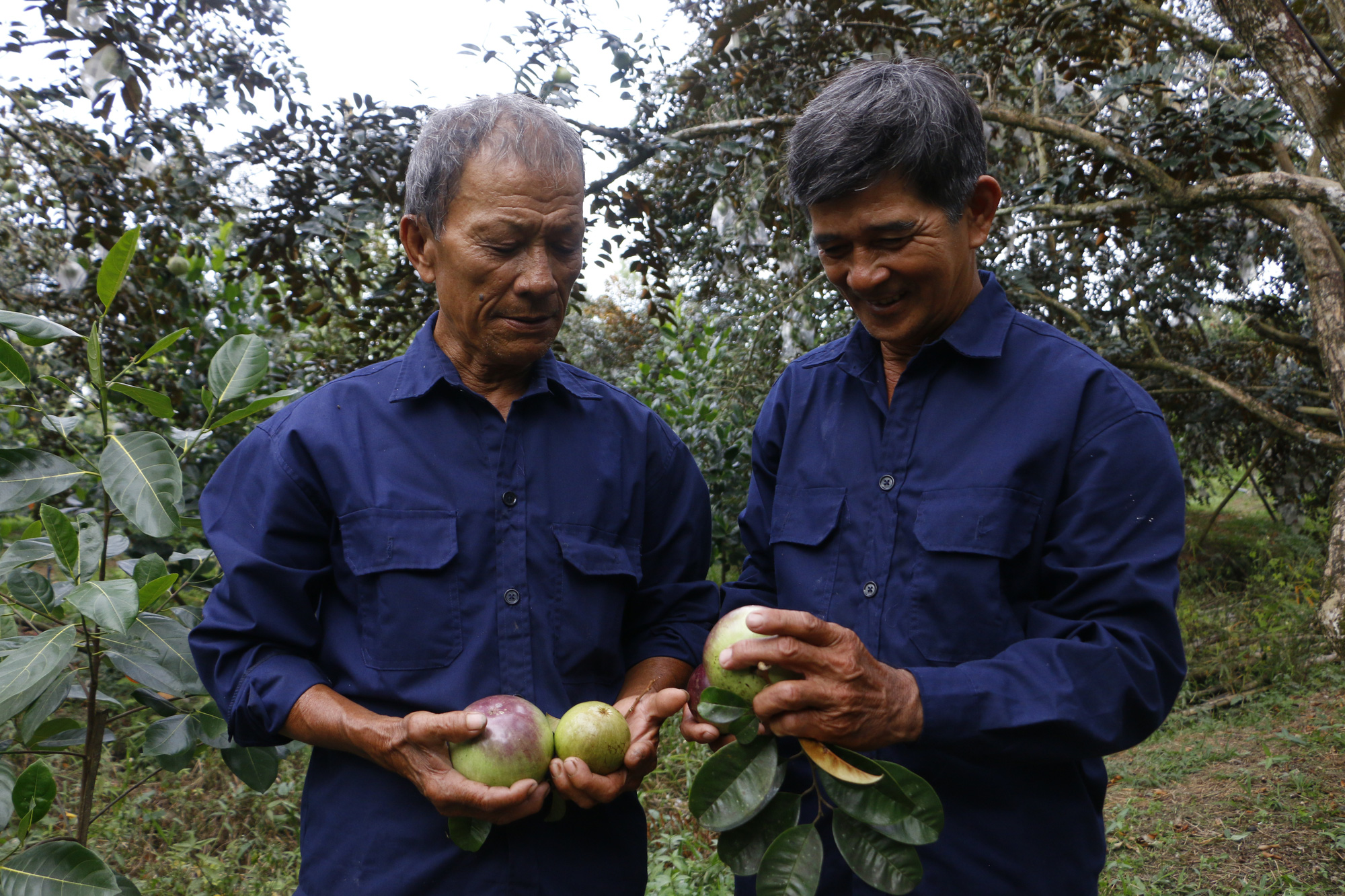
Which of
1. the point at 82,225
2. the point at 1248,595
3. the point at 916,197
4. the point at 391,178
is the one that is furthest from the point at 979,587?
the point at 1248,595

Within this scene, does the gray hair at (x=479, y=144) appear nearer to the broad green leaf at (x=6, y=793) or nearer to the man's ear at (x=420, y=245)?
the man's ear at (x=420, y=245)

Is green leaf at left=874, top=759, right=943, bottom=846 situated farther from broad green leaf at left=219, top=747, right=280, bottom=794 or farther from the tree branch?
the tree branch

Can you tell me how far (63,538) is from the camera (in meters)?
1.71

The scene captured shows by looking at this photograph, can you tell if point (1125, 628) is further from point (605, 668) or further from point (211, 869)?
point (211, 869)

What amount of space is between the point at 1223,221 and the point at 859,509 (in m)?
6.09

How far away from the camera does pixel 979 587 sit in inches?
57.9

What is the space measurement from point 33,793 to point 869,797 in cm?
149

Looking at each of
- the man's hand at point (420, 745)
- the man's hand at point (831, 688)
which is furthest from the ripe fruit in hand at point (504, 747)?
the man's hand at point (831, 688)

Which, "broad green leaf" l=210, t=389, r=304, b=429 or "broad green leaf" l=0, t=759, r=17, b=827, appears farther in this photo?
"broad green leaf" l=210, t=389, r=304, b=429

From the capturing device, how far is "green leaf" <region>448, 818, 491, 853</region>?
1.45 metres

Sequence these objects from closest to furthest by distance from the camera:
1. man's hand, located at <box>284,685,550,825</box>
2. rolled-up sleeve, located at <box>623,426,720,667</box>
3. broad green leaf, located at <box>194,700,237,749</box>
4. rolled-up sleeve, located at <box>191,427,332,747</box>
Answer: man's hand, located at <box>284,685,550,825</box> < rolled-up sleeve, located at <box>191,427,332,747</box> < rolled-up sleeve, located at <box>623,426,720,667</box> < broad green leaf, located at <box>194,700,237,749</box>

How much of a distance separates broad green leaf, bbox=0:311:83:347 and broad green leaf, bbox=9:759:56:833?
2.51 feet

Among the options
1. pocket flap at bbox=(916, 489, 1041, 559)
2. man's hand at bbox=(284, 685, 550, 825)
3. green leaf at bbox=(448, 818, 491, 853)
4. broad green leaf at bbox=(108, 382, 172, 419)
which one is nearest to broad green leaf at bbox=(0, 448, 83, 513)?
broad green leaf at bbox=(108, 382, 172, 419)

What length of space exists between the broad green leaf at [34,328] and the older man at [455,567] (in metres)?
0.43
